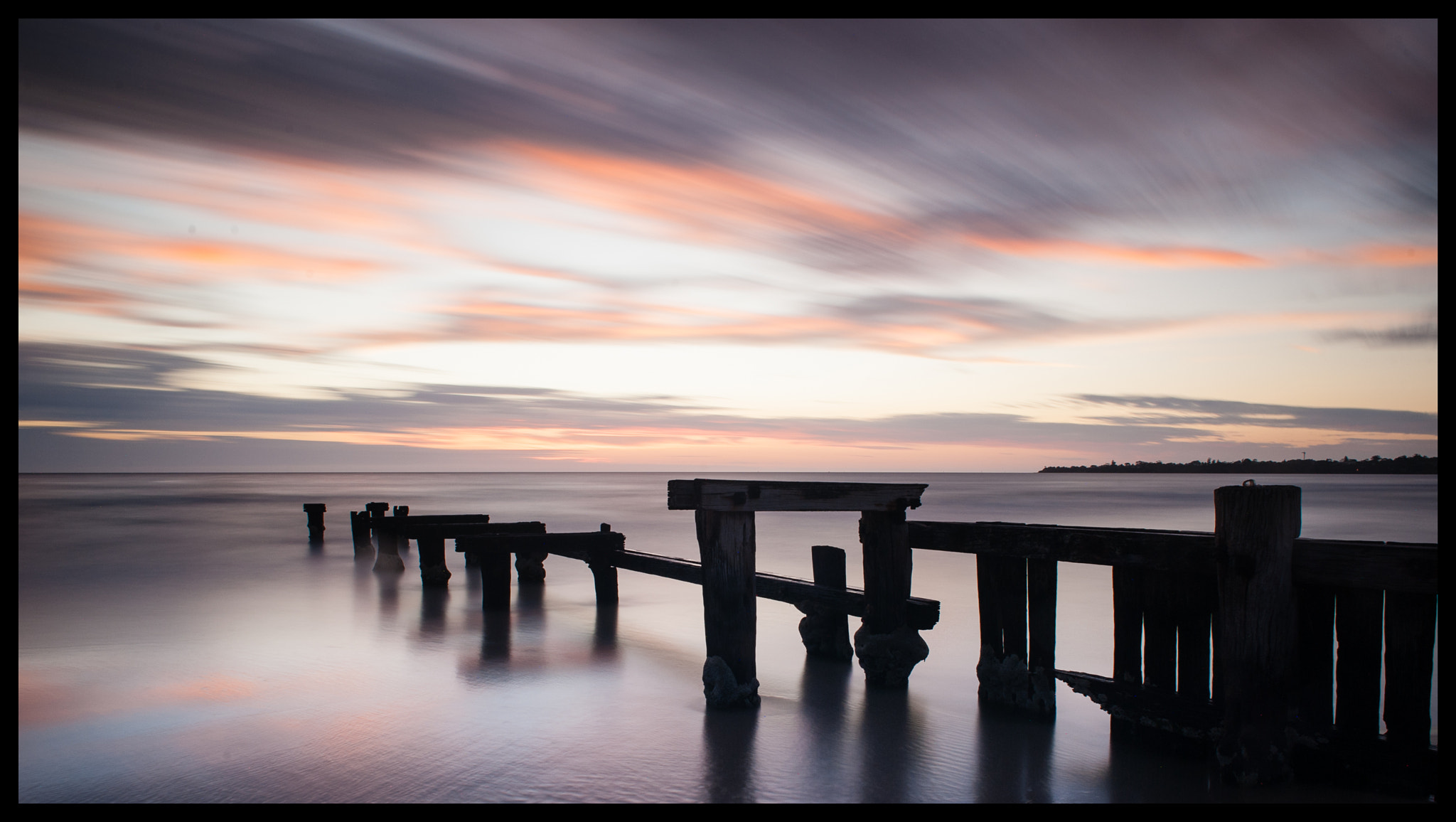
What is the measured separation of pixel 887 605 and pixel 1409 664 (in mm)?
3795

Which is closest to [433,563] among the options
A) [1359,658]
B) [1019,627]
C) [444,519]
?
[444,519]

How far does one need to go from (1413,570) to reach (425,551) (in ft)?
43.5

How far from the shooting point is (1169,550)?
5.64 meters

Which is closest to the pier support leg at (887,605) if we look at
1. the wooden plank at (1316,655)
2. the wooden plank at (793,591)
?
the wooden plank at (793,591)

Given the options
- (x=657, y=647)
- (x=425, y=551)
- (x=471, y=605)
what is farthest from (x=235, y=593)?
(x=657, y=647)

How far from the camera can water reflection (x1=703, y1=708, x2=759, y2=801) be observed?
18.7 feet

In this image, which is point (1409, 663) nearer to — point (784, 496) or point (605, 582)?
point (784, 496)

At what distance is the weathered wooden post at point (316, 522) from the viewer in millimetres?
24984

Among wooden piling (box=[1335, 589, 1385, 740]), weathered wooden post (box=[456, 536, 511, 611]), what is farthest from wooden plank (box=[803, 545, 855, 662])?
weathered wooden post (box=[456, 536, 511, 611])

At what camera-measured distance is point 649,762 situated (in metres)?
6.21

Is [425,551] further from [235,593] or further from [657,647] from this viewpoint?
[657,647]

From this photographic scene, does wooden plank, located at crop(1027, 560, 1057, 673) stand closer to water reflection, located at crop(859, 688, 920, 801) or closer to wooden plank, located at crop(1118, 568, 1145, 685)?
wooden plank, located at crop(1118, 568, 1145, 685)

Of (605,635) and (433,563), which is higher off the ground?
(433,563)
